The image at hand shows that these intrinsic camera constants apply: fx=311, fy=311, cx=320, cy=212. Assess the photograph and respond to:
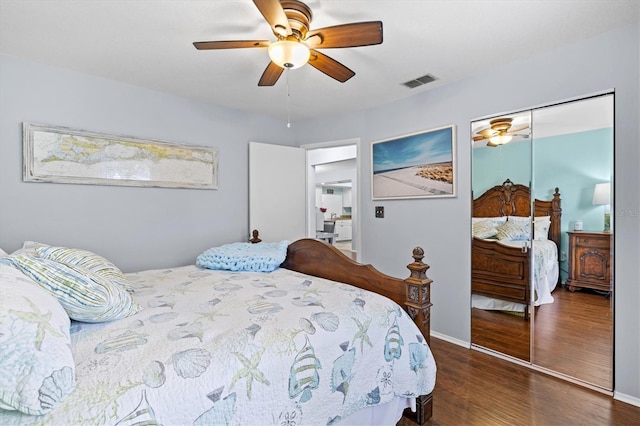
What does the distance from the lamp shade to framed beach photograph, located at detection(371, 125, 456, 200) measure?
98 centimetres

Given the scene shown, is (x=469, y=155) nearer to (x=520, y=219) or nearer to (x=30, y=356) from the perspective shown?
(x=520, y=219)

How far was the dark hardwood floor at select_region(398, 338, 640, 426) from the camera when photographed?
70.0 inches

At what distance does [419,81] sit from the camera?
2.78 m

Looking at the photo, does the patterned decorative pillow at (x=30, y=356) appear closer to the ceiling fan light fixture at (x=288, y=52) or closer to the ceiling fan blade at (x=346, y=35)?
the ceiling fan light fixture at (x=288, y=52)

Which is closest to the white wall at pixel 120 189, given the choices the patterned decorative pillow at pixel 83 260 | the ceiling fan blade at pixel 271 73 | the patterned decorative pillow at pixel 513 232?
the patterned decorative pillow at pixel 83 260

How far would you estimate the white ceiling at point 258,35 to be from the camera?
1.76 meters

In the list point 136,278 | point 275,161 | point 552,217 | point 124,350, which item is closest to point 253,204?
point 275,161

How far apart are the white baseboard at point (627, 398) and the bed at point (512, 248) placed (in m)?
0.63

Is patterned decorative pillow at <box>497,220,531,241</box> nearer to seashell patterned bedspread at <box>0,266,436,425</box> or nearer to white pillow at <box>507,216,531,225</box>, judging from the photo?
white pillow at <box>507,216,531,225</box>

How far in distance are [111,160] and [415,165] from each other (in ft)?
9.27

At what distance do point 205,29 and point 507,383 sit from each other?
10.2 ft

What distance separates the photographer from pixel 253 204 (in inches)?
141

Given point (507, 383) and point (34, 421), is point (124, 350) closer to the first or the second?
point (34, 421)

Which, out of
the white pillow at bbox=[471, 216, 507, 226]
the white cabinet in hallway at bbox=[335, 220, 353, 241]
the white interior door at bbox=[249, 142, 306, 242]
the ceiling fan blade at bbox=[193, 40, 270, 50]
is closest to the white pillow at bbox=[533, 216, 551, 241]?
the white pillow at bbox=[471, 216, 507, 226]
